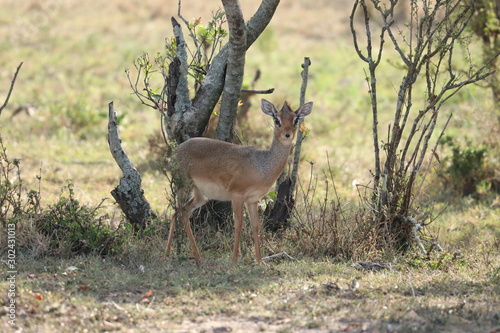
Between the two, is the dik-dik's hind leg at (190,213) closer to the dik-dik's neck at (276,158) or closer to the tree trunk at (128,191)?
the tree trunk at (128,191)

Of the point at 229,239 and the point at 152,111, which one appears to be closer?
the point at 229,239

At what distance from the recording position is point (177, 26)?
24.8ft

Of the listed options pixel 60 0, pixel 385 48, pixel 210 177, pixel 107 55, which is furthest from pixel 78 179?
pixel 60 0

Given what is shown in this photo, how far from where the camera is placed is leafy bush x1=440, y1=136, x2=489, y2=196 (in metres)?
10.2

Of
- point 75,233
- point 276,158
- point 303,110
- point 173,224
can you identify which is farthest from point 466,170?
point 75,233

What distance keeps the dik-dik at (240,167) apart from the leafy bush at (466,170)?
14.2 ft

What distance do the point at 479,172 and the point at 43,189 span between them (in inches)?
236

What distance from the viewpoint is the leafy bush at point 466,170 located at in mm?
10203

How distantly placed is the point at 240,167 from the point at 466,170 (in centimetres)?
487

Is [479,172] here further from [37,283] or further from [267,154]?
[37,283]

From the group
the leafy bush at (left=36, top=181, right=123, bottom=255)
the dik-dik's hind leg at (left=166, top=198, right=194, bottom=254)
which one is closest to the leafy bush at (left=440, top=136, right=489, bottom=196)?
the dik-dik's hind leg at (left=166, top=198, right=194, bottom=254)

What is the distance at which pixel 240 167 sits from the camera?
648cm

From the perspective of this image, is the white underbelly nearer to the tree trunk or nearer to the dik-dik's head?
the dik-dik's head

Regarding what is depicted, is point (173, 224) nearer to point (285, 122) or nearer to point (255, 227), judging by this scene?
point (255, 227)
